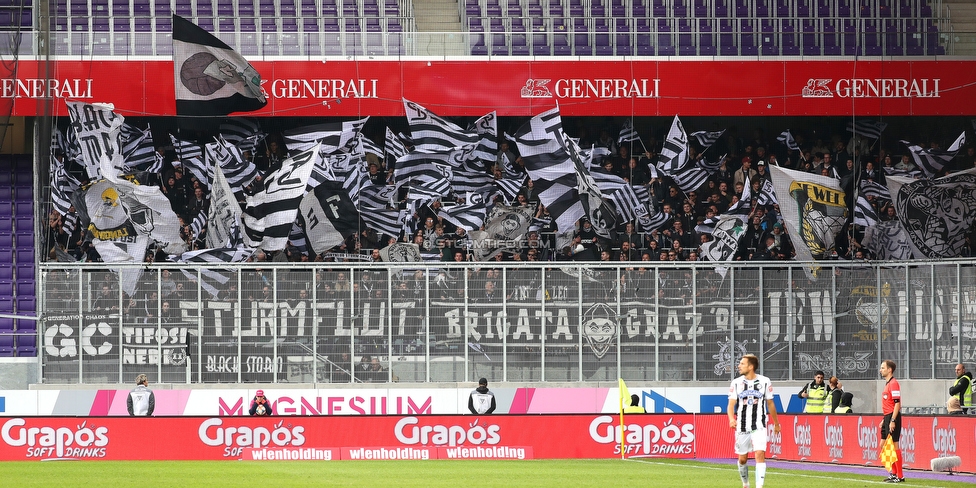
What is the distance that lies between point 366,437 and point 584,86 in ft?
36.9

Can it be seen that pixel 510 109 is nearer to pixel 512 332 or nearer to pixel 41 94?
pixel 512 332

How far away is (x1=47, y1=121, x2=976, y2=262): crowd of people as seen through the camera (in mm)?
28109

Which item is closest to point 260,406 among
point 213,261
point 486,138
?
point 213,261

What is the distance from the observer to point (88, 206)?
2759 centimetres

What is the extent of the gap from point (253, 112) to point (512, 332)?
332 inches

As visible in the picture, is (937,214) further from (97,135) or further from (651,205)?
(97,135)

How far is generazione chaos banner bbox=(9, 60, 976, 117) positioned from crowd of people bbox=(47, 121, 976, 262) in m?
1.11

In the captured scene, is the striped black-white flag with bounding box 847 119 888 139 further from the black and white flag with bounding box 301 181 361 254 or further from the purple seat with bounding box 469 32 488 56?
the black and white flag with bounding box 301 181 361 254

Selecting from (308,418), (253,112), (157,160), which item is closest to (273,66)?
(253,112)

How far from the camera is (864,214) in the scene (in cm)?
2791

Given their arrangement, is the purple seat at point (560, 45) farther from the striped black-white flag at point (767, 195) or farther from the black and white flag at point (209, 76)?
the black and white flag at point (209, 76)

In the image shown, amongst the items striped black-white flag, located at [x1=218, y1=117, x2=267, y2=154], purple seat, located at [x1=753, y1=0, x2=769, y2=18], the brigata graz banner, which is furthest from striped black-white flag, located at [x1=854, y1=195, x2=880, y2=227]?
striped black-white flag, located at [x1=218, y1=117, x2=267, y2=154]

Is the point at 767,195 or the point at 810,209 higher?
the point at 767,195

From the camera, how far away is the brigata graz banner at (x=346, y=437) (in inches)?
857
